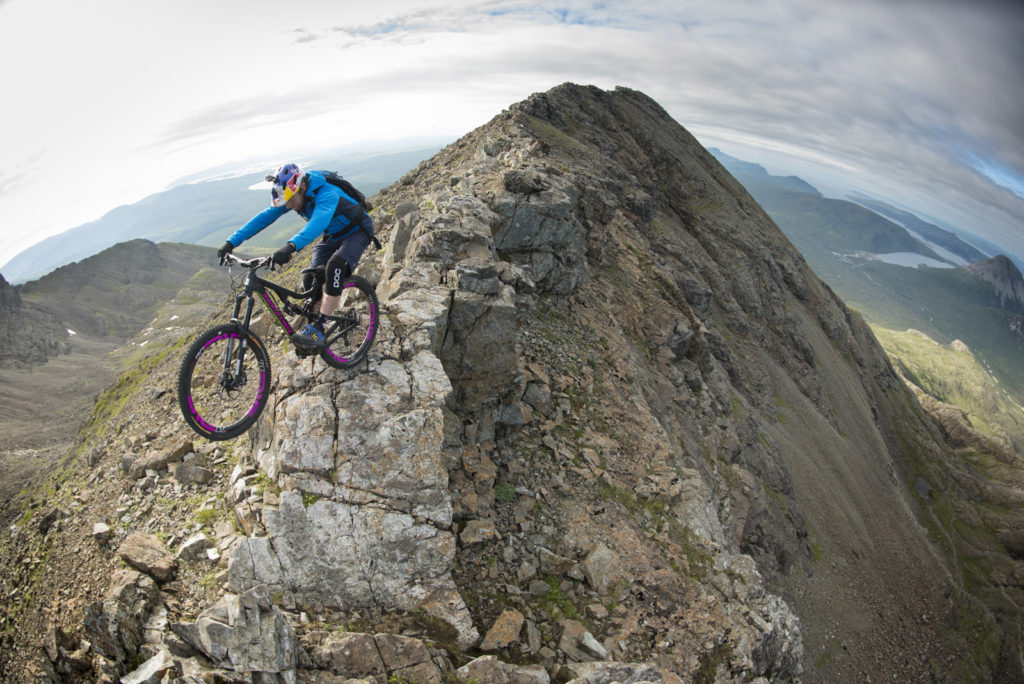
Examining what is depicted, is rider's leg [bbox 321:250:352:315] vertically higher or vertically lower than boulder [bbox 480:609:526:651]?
higher

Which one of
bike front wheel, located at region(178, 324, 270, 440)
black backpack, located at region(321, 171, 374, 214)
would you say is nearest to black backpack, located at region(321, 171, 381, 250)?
black backpack, located at region(321, 171, 374, 214)

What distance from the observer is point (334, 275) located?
10484 mm

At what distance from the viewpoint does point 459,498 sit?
38.6 feet

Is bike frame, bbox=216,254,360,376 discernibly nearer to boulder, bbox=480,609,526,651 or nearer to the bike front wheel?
the bike front wheel

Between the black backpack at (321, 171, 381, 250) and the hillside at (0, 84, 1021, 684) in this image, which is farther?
the black backpack at (321, 171, 381, 250)

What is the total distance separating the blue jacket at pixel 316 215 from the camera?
346 inches

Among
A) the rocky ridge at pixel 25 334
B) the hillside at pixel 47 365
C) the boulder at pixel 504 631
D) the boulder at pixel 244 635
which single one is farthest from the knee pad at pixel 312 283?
the rocky ridge at pixel 25 334

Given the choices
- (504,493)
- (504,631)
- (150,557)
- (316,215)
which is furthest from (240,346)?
(504,631)

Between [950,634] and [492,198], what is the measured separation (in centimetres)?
6722

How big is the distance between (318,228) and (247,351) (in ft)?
9.96

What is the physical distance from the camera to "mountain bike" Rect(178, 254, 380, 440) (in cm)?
854

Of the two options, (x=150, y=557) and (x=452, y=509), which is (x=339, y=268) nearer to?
(x=452, y=509)

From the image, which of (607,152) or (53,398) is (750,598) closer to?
(607,152)

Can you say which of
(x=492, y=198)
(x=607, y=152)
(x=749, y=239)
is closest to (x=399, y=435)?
(x=492, y=198)
